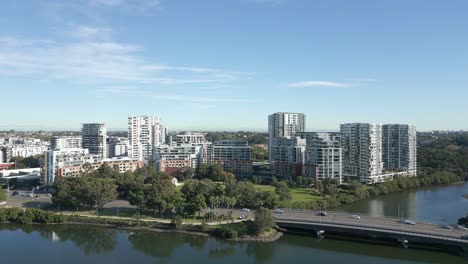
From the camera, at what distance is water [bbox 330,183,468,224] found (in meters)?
17.5

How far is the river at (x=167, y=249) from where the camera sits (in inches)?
480

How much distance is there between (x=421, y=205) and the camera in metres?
20.0

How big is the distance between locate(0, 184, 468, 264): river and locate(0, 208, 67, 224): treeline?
0.29 metres

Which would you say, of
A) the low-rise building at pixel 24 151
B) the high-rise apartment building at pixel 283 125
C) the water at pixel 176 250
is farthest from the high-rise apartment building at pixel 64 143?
the water at pixel 176 250

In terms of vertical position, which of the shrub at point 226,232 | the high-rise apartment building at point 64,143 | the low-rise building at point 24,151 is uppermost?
the high-rise apartment building at point 64,143

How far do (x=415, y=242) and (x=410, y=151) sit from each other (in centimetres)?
1791

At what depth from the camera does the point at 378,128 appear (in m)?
27.7

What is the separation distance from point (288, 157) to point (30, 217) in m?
16.4

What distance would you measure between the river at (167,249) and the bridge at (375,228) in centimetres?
36

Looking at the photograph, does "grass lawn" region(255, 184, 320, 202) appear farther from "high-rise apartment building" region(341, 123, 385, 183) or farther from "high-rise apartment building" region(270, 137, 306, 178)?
"high-rise apartment building" region(341, 123, 385, 183)

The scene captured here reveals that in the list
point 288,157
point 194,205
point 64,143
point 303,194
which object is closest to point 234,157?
point 288,157

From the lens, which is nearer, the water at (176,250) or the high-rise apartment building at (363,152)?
the water at (176,250)

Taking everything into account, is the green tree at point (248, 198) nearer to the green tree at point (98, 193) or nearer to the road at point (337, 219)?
the road at point (337, 219)

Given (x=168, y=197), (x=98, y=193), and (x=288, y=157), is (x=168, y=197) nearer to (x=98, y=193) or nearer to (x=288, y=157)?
(x=98, y=193)
